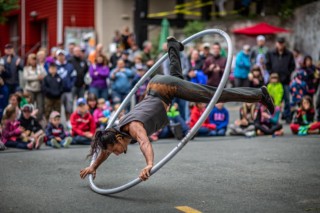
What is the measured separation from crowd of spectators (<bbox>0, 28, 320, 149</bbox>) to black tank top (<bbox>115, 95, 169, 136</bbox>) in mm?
4653

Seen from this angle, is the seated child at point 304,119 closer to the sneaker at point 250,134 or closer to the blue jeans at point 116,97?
the sneaker at point 250,134

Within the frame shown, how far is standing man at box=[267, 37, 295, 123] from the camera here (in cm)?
1588

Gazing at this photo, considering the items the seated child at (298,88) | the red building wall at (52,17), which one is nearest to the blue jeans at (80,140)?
the seated child at (298,88)

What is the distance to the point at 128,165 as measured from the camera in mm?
10023

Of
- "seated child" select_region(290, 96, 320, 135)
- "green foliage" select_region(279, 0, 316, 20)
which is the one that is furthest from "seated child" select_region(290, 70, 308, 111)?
"green foliage" select_region(279, 0, 316, 20)

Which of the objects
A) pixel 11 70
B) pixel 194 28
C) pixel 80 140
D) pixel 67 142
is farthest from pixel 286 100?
pixel 194 28

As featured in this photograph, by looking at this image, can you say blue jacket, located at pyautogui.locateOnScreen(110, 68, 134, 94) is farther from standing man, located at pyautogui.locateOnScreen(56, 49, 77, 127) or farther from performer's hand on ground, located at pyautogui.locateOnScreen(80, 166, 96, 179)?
performer's hand on ground, located at pyautogui.locateOnScreen(80, 166, 96, 179)

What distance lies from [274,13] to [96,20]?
893 centimetres

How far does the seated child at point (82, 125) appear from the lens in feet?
42.5

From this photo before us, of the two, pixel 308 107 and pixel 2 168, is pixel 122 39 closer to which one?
pixel 308 107

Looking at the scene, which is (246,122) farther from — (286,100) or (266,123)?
(286,100)

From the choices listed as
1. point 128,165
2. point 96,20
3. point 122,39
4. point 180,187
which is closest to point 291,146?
point 128,165

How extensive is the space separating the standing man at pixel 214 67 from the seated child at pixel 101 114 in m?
3.12

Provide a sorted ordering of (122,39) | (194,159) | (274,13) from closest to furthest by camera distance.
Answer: (194,159)
(122,39)
(274,13)
